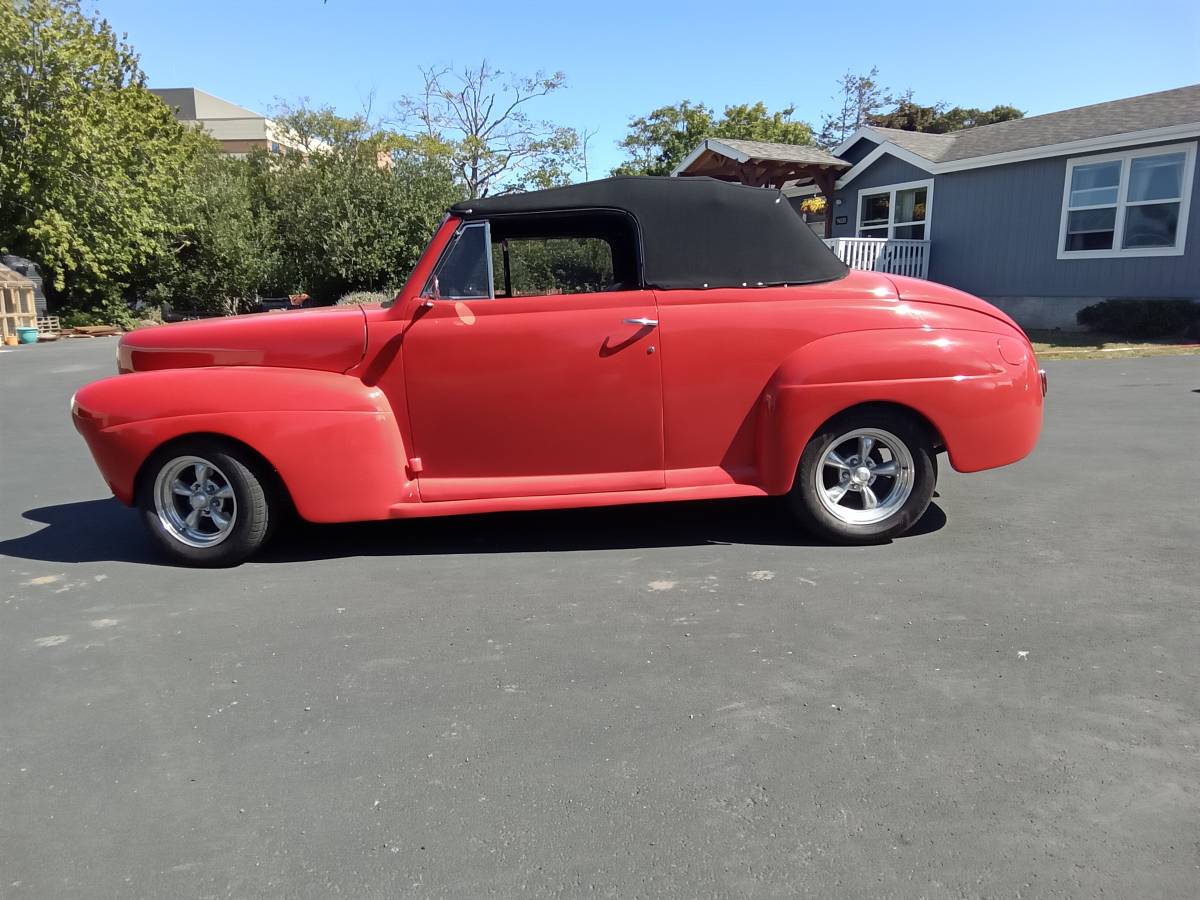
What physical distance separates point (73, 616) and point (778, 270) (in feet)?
12.6

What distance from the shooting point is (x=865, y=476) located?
441 cm

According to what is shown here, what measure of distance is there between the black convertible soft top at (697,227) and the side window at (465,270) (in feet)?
0.40

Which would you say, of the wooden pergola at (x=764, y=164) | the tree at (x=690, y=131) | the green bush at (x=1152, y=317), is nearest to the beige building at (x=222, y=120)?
the tree at (x=690, y=131)

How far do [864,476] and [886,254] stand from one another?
1597cm

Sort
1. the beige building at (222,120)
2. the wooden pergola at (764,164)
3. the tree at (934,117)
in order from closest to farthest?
the wooden pergola at (764,164)
the tree at (934,117)
the beige building at (222,120)

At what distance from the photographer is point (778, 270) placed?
4.39 meters

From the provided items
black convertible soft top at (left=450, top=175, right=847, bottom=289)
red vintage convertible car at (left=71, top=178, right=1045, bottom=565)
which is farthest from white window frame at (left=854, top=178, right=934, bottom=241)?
black convertible soft top at (left=450, top=175, right=847, bottom=289)

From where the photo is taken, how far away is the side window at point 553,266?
4.55 m

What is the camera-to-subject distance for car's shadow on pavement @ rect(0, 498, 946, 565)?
178 inches

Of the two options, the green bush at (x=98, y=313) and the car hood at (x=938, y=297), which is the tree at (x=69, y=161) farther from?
the car hood at (x=938, y=297)

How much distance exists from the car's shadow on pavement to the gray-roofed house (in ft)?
44.6

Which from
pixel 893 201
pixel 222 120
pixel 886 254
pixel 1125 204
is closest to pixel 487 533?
pixel 1125 204

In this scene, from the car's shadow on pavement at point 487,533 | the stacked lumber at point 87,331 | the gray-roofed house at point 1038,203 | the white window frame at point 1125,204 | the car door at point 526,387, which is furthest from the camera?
the stacked lumber at point 87,331

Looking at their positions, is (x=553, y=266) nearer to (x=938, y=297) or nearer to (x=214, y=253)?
(x=938, y=297)
